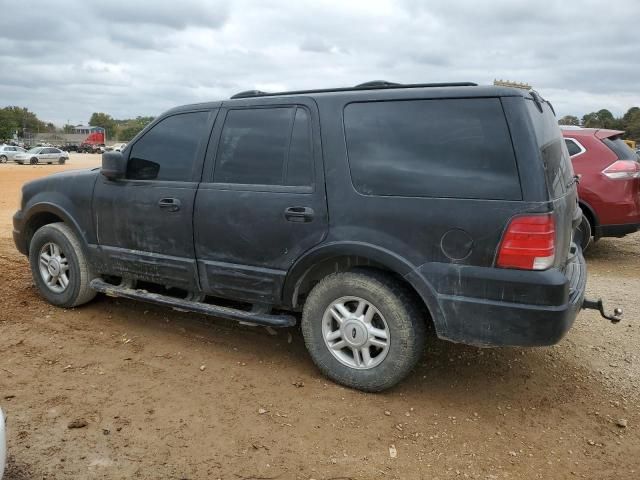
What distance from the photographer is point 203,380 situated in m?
3.74

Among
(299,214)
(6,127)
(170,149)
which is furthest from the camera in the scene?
(6,127)

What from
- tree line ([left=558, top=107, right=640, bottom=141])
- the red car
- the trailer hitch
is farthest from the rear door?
tree line ([left=558, top=107, right=640, bottom=141])

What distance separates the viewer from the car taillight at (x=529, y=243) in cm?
298

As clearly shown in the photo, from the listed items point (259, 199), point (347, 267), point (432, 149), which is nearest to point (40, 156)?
point (259, 199)

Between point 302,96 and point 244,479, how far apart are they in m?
2.40

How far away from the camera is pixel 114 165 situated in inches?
173

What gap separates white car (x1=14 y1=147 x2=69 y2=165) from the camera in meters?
40.0

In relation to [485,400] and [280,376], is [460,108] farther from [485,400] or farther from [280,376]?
[280,376]

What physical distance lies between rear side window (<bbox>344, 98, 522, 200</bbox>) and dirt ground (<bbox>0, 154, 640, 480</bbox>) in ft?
4.45

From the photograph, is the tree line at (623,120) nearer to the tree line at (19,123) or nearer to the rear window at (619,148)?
the rear window at (619,148)

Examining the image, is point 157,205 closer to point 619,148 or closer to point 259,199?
point 259,199

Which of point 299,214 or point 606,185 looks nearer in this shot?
point 299,214

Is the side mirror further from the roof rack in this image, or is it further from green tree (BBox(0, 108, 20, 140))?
green tree (BBox(0, 108, 20, 140))

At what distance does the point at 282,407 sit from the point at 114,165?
234 centimetres
